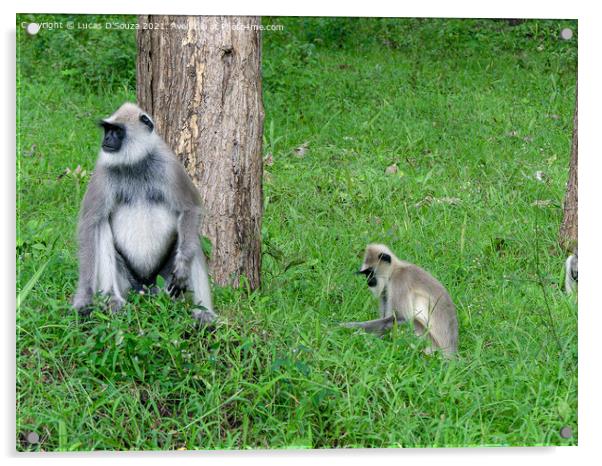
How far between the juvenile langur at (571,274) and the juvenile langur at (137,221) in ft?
6.17

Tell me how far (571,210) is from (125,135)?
8.15 ft

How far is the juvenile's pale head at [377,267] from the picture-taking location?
5957mm

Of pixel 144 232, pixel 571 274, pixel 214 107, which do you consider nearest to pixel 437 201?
pixel 571 274

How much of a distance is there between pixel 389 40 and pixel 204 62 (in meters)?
0.96

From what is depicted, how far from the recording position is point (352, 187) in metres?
6.39

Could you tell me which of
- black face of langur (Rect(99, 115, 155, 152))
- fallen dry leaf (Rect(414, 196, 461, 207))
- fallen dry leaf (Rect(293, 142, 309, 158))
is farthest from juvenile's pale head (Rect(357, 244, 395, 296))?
black face of langur (Rect(99, 115, 155, 152))

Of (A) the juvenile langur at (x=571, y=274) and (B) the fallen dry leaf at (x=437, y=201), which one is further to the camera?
(B) the fallen dry leaf at (x=437, y=201)

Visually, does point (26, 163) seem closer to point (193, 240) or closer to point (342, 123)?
point (193, 240)

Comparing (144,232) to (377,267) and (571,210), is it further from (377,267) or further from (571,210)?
(571,210)

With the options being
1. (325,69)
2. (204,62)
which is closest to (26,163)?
(204,62)

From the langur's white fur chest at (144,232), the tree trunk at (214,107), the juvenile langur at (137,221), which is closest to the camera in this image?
the juvenile langur at (137,221)

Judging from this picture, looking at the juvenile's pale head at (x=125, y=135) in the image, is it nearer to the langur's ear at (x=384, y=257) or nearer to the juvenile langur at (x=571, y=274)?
the langur's ear at (x=384, y=257)

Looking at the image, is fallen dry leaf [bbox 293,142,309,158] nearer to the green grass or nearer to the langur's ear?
the green grass

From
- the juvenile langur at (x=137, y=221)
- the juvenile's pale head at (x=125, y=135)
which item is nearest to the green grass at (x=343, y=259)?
the juvenile langur at (x=137, y=221)
